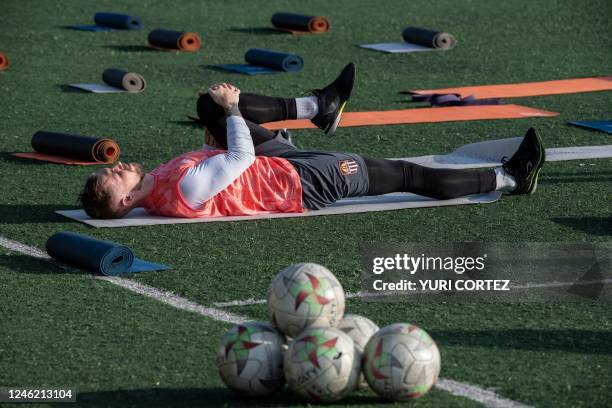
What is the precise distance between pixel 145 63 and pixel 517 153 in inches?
318

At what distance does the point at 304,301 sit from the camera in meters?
5.20

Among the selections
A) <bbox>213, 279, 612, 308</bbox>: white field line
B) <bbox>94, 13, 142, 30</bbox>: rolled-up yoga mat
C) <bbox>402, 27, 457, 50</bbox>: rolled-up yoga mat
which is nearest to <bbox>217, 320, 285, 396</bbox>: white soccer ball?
<bbox>213, 279, 612, 308</bbox>: white field line

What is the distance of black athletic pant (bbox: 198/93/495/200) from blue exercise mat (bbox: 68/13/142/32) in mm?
10200

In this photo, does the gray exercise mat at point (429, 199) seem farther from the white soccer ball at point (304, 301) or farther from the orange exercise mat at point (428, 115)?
the white soccer ball at point (304, 301)

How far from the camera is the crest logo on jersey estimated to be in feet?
28.2

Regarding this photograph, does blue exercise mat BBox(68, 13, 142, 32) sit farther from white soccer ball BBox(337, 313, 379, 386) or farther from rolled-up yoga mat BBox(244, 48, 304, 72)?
white soccer ball BBox(337, 313, 379, 386)

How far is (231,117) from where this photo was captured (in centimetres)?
859

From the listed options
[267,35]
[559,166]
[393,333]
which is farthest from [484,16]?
[393,333]

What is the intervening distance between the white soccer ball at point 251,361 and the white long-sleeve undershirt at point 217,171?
313cm

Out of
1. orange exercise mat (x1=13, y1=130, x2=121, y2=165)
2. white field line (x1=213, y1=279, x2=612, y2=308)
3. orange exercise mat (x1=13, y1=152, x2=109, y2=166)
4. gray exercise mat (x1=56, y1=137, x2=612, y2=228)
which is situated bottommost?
orange exercise mat (x1=13, y1=152, x2=109, y2=166)

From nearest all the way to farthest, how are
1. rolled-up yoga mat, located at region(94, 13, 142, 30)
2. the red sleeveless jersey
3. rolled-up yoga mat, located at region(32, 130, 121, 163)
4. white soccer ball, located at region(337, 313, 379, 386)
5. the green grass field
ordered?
white soccer ball, located at region(337, 313, 379, 386), the green grass field, the red sleeveless jersey, rolled-up yoga mat, located at region(32, 130, 121, 163), rolled-up yoga mat, located at region(94, 13, 142, 30)

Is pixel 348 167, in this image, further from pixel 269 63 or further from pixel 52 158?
pixel 269 63

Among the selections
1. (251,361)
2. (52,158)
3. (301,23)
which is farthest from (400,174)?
(301,23)

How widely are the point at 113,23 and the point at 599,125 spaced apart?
30.6ft
